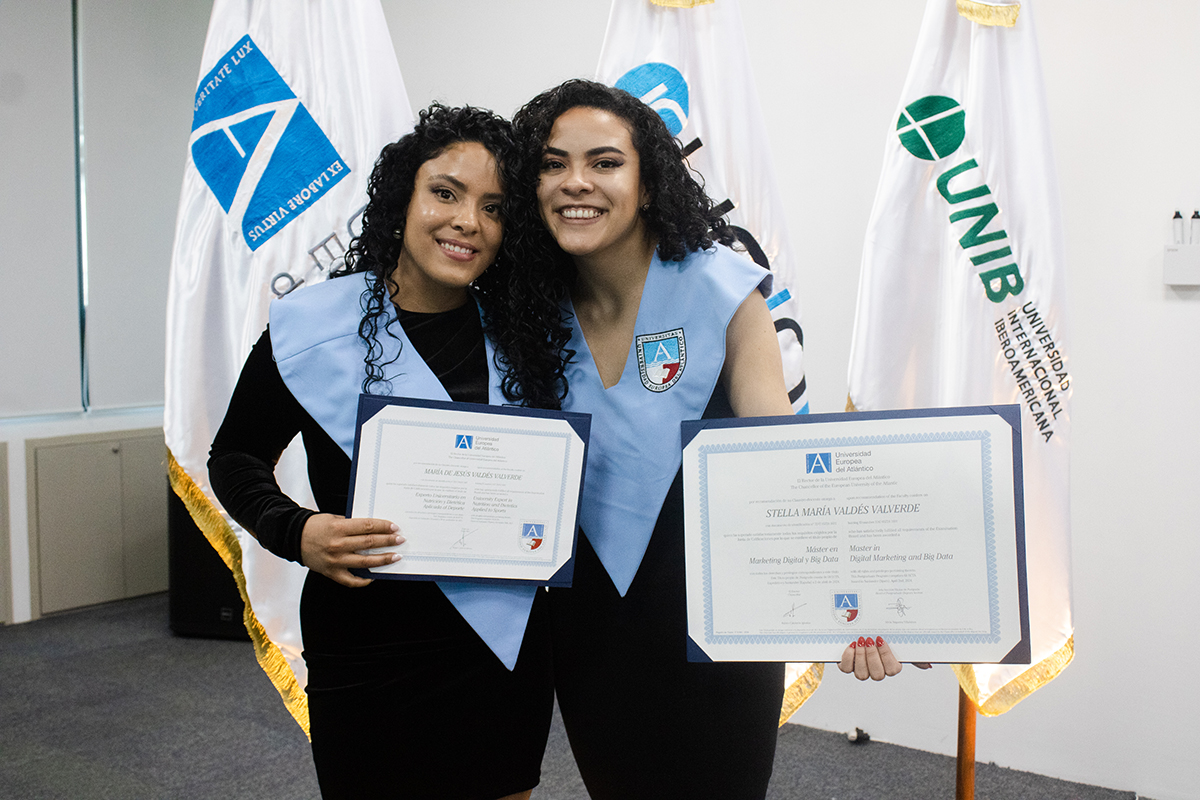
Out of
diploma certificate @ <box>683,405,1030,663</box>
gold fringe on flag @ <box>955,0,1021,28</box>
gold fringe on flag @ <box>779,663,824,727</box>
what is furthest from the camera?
gold fringe on flag @ <box>779,663,824,727</box>

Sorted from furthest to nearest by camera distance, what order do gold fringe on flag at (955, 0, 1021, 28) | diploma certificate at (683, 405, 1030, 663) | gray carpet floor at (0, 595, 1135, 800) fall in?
gray carpet floor at (0, 595, 1135, 800) < gold fringe on flag at (955, 0, 1021, 28) < diploma certificate at (683, 405, 1030, 663)

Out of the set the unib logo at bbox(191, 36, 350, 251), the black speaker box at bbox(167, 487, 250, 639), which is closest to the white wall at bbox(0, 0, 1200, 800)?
the unib logo at bbox(191, 36, 350, 251)

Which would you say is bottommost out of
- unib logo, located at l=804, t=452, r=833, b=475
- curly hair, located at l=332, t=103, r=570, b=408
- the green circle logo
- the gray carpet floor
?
the gray carpet floor

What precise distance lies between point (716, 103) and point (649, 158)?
1010 millimetres

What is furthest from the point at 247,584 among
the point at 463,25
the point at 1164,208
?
the point at 1164,208

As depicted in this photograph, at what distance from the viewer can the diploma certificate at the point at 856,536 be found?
1.08 meters

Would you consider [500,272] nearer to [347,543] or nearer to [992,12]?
[347,543]

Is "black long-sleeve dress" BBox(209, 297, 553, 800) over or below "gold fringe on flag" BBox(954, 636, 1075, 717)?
over

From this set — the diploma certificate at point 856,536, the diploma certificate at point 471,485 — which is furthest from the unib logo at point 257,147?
the diploma certificate at point 856,536

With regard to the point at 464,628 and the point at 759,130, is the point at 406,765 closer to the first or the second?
the point at 464,628

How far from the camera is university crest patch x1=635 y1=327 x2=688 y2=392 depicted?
121 centimetres

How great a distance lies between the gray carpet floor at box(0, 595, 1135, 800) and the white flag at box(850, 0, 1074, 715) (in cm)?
62

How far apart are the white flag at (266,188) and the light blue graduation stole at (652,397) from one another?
1.21 meters

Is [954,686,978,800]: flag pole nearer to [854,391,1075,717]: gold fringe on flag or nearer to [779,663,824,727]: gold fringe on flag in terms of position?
[854,391,1075,717]: gold fringe on flag
